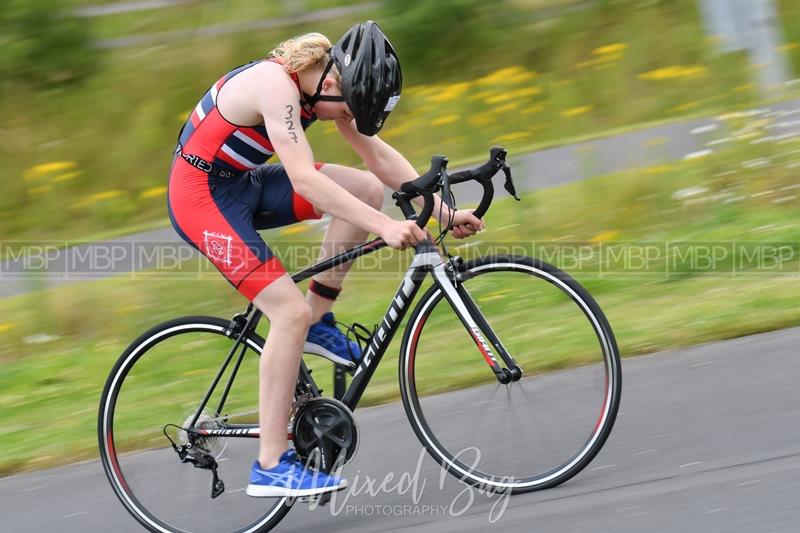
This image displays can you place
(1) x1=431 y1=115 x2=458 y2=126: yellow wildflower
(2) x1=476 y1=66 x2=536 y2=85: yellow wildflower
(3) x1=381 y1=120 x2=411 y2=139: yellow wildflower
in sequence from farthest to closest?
(2) x1=476 y1=66 x2=536 y2=85: yellow wildflower, (1) x1=431 y1=115 x2=458 y2=126: yellow wildflower, (3) x1=381 y1=120 x2=411 y2=139: yellow wildflower

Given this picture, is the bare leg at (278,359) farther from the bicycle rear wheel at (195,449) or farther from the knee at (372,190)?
the knee at (372,190)

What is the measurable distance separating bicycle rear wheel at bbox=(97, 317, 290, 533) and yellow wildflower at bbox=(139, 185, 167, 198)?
613 cm

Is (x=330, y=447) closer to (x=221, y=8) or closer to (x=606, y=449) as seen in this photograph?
(x=606, y=449)

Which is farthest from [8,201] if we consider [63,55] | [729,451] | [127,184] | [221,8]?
[729,451]

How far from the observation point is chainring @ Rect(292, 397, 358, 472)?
4.21 m

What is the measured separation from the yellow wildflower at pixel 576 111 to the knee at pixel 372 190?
6.91m

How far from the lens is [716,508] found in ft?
12.4

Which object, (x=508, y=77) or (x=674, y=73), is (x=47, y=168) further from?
(x=674, y=73)

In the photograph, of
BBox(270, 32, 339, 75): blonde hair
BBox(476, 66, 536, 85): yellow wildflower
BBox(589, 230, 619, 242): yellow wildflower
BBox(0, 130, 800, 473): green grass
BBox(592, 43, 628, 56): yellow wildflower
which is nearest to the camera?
BBox(270, 32, 339, 75): blonde hair

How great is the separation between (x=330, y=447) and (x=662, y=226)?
393 centimetres

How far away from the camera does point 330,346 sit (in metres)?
4.39

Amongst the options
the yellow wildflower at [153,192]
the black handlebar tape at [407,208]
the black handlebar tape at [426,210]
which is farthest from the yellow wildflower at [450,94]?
the black handlebar tape at [426,210]

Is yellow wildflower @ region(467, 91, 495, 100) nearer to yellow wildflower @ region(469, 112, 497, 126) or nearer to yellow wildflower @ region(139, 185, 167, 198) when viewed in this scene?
yellow wildflower @ region(469, 112, 497, 126)

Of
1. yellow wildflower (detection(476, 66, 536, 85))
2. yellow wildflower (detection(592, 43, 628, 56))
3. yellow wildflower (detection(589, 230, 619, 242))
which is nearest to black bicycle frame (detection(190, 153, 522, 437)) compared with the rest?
yellow wildflower (detection(589, 230, 619, 242))
